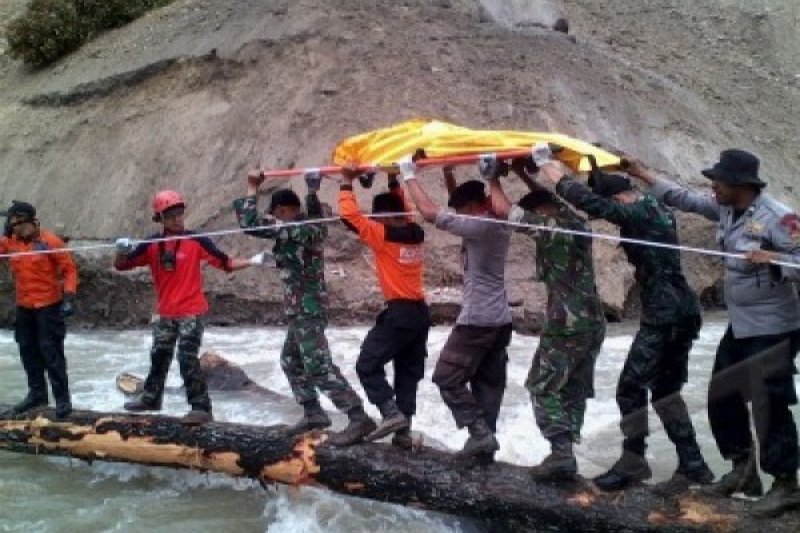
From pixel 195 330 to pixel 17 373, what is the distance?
5.20 meters

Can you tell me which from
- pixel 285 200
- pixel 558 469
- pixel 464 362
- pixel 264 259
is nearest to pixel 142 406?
pixel 264 259

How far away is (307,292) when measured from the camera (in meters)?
6.55

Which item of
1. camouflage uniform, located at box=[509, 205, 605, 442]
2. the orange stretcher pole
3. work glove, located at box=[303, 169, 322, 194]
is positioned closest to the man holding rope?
work glove, located at box=[303, 169, 322, 194]

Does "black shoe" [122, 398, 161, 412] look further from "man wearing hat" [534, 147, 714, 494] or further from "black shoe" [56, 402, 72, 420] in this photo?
"man wearing hat" [534, 147, 714, 494]

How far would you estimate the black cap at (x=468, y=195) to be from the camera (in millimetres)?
5891

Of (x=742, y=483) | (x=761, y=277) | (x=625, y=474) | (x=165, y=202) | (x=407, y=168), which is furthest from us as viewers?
(x=165, y=202)

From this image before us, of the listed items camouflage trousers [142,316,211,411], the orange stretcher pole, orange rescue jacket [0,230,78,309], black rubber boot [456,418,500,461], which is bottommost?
black rubber boot [456,418,500,461]

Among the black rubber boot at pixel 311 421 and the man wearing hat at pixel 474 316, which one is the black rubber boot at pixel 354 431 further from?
the man wearing hat at pixel 474 316

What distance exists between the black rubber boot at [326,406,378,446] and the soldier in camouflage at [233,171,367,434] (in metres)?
0.01

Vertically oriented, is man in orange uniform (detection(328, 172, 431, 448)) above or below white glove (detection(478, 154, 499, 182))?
below

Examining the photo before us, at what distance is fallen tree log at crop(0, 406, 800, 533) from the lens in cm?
524

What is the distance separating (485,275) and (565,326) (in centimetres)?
64

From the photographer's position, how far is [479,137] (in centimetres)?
579

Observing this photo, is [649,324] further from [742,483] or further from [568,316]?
[742,483]
